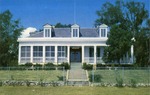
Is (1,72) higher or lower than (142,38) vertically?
lower

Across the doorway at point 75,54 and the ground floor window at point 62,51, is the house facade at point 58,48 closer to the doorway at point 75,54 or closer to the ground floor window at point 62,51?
the ground floor window at point 62,51

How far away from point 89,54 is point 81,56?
987 millimetres

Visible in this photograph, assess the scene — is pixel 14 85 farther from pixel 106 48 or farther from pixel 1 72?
pixel 106 48

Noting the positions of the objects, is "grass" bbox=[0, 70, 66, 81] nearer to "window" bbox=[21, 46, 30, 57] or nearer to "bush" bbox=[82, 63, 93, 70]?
"bush" bbox=[82, 63, 93, 70]

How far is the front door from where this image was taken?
1483 inches

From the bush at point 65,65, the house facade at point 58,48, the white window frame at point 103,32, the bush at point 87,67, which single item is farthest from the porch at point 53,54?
the bush at point 87,67

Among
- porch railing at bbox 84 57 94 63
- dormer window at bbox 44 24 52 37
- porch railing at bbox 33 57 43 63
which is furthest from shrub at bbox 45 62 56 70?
dormer window at bbox 44 24 52 37

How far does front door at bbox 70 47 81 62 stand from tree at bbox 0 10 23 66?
26.7ft

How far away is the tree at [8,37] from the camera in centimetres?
4121

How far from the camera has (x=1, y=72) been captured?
25.7 metres

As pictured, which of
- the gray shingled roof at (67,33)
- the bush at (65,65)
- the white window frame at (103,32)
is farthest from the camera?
the gray shingled roof at (67,33)

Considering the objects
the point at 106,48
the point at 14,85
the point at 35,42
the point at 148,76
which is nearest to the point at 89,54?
the point at 106,48

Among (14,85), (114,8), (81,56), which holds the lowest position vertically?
(14,85)

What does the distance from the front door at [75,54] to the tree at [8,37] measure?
8.13 m
